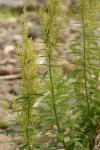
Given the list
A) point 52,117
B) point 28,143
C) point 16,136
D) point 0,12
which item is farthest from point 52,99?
point 0,12

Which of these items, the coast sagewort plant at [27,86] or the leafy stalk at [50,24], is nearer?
the coast sagewort plant at [27,86]

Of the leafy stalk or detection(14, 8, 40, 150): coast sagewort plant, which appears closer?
detection(14, 8, 40, 150): coast sagewort plant

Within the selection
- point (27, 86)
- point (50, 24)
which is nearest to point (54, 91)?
point (27, 86)

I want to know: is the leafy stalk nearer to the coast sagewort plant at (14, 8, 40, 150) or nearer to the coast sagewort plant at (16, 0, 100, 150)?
the coast sagewort plant at (16, 0, 100, 150)

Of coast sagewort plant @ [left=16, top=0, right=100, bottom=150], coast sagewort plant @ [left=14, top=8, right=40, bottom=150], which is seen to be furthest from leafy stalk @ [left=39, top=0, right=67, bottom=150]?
coast sagewort plant @ [left=14, top=8, right=40, bottom=150]

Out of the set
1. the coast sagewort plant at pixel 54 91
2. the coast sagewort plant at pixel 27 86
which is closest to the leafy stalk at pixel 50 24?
the coast sagewort plant at pixel 54 91

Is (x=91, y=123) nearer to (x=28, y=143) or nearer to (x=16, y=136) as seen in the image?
(x=28, y=143)

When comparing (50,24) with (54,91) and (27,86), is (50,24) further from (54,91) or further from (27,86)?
(54,91)

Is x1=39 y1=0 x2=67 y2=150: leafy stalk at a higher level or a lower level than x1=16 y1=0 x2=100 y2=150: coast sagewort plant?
higher

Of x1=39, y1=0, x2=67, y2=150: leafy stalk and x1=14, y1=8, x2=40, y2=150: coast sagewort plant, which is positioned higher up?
x1=39, y1=0, x2=67, y2=150: leafy stalk

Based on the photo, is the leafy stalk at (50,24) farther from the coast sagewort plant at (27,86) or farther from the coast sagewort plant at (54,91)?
the coast sagewort plant at (27,86)

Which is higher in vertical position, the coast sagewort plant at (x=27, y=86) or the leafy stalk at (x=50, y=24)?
the leafy stalk at (x=50, y=24)
